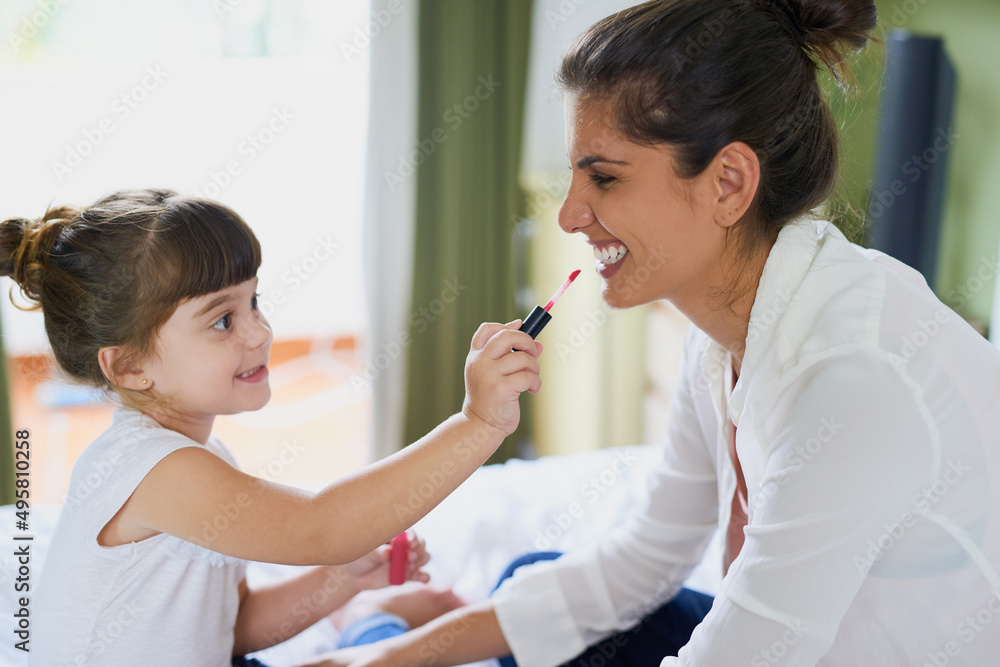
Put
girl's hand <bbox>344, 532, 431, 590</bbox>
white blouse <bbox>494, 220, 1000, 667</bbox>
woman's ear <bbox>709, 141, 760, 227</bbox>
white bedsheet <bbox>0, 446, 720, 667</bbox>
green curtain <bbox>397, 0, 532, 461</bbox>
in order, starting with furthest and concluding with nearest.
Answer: green curtain <bbox>397, 0, 532, 461</bbox>
white bedsheet <bbox>0, 446, 720, 667</bbox>
girl's hand <bbox>344, 532, 431, 590</bbox>
woman's ear <bbox>709, 141, 760, 227</bbox>
white blouse <bbox>494, 220, 1000, 667</bbox>

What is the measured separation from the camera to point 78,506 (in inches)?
39.5

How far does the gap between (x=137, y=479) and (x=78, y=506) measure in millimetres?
108

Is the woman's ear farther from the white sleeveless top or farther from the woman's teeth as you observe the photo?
the white sleeveless top

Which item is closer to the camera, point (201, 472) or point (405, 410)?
point (201, 472)

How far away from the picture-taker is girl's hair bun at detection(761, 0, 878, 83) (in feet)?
3.01

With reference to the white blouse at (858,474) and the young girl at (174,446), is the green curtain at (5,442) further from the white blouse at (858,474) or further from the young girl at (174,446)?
the white blouse at (858,474)

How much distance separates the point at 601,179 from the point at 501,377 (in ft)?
0.86

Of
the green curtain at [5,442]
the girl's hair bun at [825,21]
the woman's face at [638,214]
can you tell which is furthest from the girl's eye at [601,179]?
the green curtain at [5,442]

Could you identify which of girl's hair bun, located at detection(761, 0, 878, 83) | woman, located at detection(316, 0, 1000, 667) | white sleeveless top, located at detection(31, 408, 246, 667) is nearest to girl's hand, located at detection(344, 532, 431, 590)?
white sleeveless top, located at detection(31, 408, 246, 667)

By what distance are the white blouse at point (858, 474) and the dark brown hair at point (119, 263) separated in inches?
25.9

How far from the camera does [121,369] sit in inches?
41.4

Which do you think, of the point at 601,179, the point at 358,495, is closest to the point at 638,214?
the point at 601,179

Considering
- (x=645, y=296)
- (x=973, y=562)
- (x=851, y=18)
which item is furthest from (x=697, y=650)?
(x=851, y=18)

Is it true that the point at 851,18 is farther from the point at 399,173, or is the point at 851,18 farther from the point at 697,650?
the point at 399,173
